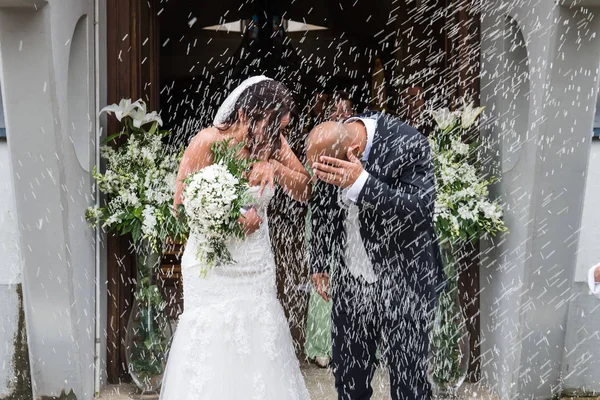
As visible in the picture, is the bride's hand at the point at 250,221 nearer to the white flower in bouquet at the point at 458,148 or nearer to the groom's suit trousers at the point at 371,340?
the groom's suit trousers at the point at 371,340

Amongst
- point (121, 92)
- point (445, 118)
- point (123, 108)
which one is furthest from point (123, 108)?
point (445, 118)

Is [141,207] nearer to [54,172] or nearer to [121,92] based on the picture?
[54,172]

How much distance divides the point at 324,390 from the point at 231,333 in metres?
1.76

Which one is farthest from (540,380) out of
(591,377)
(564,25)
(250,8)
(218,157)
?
(250,8)

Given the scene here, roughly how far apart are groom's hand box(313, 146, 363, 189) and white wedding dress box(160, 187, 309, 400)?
30.9 inches

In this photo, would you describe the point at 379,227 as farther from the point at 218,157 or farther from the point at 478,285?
the point at 478,285

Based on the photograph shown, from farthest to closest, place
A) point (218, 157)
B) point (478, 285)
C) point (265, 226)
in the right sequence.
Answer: point (478, 285) → point (265, 226) → point (218, 157)

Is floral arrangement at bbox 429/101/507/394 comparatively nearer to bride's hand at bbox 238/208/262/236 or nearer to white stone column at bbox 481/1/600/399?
white stone column at bbox 481/1/600/399

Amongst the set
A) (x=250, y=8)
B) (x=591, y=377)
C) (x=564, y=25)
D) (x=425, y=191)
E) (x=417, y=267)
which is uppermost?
(x=250, y=8)

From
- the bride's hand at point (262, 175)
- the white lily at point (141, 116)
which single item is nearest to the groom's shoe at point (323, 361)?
the white lily at point (141, 116)

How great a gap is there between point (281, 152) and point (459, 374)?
2.24 meters

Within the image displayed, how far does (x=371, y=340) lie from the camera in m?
4.27

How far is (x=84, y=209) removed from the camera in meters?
5.86

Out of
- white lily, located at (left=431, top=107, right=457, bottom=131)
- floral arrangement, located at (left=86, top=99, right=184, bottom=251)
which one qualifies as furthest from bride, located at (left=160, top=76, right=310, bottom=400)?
white lily, located at (left=431, top=107, right=457, bottom=131)
